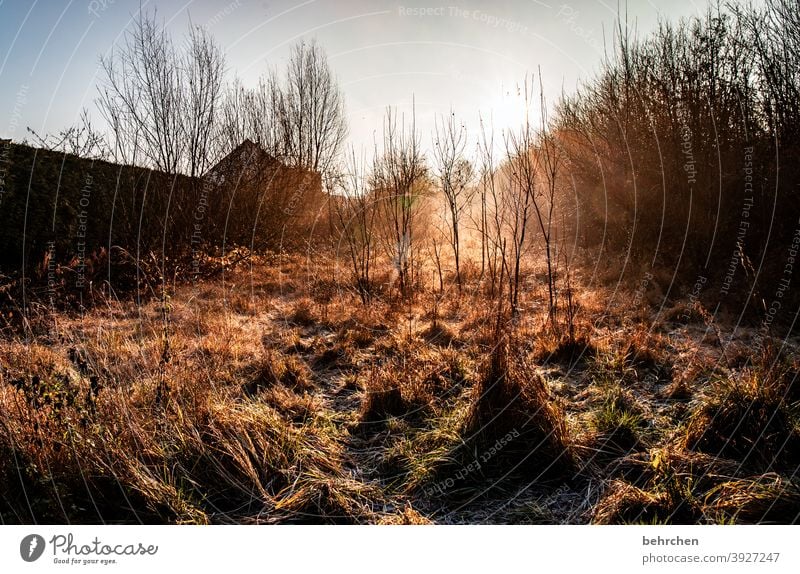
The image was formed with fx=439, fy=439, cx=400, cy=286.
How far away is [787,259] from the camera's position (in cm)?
649

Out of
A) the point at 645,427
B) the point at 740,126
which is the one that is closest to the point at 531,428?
the point at 645,427

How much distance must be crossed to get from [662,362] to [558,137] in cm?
1114

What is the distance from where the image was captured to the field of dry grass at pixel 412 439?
8.05 ft

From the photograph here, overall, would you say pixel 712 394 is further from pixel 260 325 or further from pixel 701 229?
pixel 701 229
